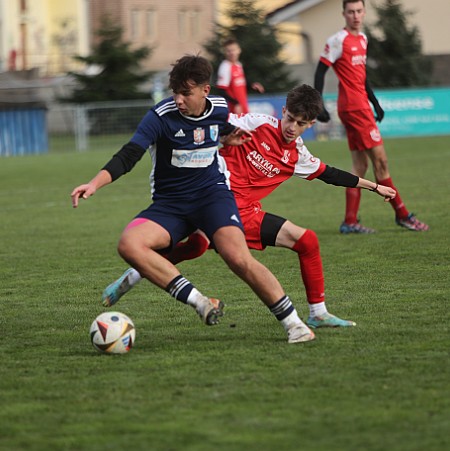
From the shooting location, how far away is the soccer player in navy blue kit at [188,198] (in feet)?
19.4

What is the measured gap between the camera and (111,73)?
126 ft

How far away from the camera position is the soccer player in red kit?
11.1 metres

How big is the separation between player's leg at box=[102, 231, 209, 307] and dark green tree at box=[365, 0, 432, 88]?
32.0 m

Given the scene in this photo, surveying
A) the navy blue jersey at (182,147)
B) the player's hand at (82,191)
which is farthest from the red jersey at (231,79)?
the player's hand at (82,191)

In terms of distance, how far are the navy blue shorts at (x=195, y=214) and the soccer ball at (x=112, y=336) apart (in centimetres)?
58

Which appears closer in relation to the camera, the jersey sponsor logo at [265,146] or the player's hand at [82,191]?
the player's hand at [82,191]

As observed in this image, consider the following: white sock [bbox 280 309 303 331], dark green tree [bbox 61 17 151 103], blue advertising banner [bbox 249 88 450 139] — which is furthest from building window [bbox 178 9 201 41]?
white sock [bbox 280 309 303 331]

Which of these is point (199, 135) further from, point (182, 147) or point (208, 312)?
point (208, 312)

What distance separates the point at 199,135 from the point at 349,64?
18.5 ft

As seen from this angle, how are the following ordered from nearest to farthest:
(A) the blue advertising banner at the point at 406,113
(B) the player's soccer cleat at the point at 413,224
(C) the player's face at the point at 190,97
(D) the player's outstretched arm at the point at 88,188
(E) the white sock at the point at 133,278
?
(D) the player's outstretched arm at the point at 88,188, (C) the player's face at the point at 190,97, (E) the white sock at the point at 133,278, (B) the player's soccer cleat at the point at 413,224, (A) the blue advertising banner at the point at 406,113

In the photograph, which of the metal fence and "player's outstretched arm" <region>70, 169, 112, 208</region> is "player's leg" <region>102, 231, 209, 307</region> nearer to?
"player's outstretched arm" <region>70, 169, 112, 208</region>

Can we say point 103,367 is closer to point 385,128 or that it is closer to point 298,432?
point 298,432

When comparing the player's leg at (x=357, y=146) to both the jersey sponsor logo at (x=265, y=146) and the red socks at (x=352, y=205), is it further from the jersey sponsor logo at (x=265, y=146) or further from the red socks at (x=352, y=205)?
the jersey sponsor logo at (x=265, y=146)

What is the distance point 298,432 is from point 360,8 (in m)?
7.68
